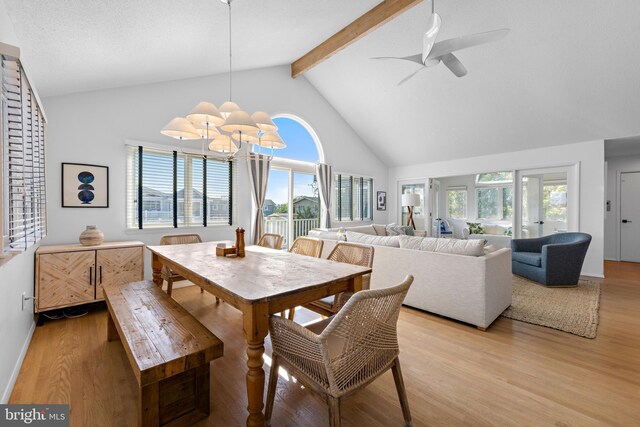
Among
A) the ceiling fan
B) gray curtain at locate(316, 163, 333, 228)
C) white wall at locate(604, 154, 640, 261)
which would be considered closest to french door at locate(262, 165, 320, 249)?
gray curtain at locate(316, 163, 333, 228)

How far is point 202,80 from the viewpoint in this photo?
4.16m

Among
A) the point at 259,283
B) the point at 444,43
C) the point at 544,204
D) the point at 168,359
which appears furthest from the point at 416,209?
the point at 168,359

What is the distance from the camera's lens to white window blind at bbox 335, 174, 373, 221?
6430mm

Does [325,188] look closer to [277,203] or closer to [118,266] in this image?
[277,203]

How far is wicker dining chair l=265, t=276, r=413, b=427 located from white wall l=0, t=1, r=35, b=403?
1640 millimetres

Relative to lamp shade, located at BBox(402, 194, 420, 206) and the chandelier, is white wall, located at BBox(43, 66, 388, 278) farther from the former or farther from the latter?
lamp shade, located at BBox(402, 194, 420, 206)

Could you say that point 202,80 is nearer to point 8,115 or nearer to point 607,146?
point 8,115

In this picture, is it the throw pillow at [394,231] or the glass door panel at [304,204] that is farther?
the glass door panel at [304,204]

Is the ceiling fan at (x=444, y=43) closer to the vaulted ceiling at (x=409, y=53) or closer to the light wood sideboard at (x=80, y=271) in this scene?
the vaulted ceiling at (x=409, y=53)

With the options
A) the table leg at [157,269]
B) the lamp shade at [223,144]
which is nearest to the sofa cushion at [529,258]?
the lamp shade at [223,144]

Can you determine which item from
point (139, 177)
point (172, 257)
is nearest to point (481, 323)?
point (172, 257)

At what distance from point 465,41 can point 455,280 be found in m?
2.33

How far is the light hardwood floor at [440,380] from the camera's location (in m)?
1.52

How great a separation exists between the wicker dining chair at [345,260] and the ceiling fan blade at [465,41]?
2.17 meters
